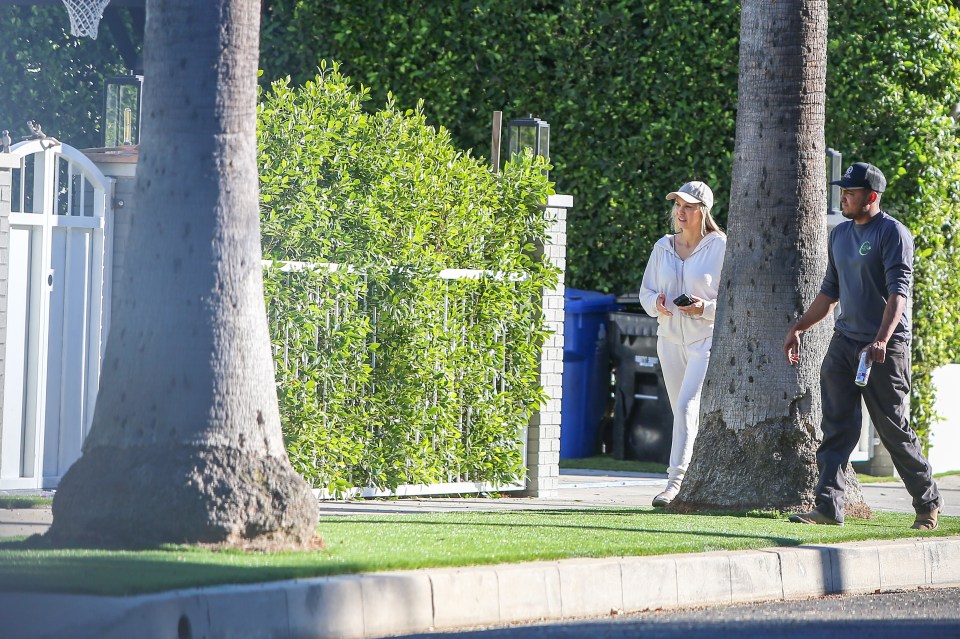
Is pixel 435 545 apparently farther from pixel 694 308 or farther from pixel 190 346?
pixel 694 308

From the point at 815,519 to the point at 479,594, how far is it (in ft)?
Answer: 8.91

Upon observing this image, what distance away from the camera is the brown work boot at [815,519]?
811cm

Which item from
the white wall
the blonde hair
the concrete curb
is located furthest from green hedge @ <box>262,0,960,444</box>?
the concrete curb

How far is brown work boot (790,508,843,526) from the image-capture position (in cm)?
811

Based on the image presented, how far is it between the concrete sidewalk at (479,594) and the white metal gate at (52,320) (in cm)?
78

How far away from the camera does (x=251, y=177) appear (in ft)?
21.2

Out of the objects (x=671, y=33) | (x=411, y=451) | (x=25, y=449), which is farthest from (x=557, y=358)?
(x=671, y=33)

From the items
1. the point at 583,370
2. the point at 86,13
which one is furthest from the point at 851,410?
the point at 86,13

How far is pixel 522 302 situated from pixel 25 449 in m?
3.40

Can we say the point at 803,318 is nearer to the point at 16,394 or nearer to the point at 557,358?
the point at 557,358

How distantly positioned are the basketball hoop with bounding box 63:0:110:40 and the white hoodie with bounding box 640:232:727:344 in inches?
241

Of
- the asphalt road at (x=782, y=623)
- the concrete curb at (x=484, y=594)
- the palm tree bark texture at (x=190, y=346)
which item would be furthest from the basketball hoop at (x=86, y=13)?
the asphalt road at (x=782, y=623)

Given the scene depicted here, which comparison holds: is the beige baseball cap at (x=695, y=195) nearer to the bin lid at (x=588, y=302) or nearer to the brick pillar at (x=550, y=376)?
the brick pillar at (x=550, y=376)

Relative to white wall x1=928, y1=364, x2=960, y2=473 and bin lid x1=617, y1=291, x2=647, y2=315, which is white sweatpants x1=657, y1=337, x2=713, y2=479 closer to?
bin lid x1=617, y1=291, x2=647, y2=315
